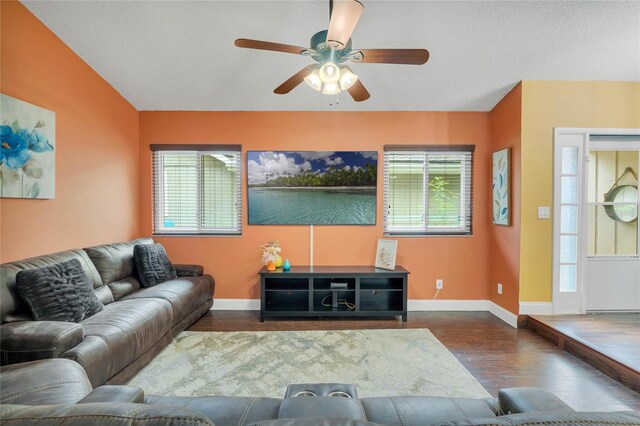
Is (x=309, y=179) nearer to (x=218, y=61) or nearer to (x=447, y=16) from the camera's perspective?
(x=218, y=61)

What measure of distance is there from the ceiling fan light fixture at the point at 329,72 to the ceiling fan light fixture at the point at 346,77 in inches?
2.6

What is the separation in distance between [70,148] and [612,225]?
5.95 metres

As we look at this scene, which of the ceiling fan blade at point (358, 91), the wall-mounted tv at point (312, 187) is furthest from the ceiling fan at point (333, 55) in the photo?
the wall-mounted tv at point (312, 187)

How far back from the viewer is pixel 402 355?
2809 mm

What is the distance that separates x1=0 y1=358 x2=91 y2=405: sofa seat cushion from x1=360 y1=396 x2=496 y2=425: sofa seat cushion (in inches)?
52.1

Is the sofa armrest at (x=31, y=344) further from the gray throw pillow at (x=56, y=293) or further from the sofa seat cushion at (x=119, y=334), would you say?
the gray throw pillow at (x=56, y=293)

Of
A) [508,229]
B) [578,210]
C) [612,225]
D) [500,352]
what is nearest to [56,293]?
[500,352]

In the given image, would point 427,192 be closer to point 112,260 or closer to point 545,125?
point 545,125

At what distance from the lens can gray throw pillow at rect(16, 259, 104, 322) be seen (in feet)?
6.86

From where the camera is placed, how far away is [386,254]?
393 centimetres

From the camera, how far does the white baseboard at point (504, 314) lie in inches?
138

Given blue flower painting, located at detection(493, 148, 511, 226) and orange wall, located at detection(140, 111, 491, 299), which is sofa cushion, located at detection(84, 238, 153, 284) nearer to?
orange wall, located at detection(140, 111, 491, 299)

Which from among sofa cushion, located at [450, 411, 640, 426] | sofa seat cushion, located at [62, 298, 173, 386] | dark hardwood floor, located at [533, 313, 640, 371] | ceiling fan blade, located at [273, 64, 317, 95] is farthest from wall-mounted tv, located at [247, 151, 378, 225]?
sofa cushion, located at [450, 411, 640, 426]

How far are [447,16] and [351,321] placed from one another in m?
3.24
